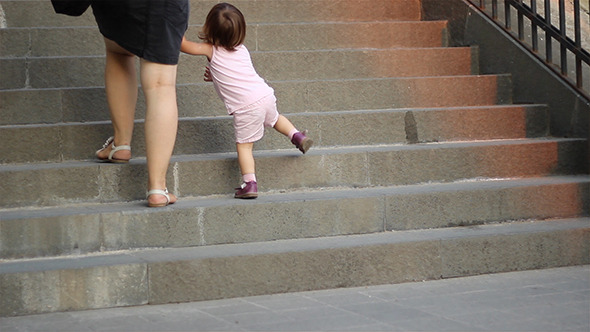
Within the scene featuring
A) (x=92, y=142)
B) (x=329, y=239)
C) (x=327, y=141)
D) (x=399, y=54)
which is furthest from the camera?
(x=399, y=54)

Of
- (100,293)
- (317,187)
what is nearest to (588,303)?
(317,187)

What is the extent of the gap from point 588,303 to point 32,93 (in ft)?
12.3

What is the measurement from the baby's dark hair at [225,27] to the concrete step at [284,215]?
96 cm

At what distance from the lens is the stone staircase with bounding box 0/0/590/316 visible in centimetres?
492

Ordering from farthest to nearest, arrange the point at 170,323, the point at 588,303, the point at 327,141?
the point at 327,141 → the point at 588,303 → the point at 170,323

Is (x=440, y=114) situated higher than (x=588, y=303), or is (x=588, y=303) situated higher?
(x=440, y=114)

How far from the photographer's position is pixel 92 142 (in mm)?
5758

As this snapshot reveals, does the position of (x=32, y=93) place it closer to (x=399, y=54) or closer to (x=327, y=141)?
(x=327, y=141)

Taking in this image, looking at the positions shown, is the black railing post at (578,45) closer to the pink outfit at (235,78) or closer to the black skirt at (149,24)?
the pink outfit at (235,78)

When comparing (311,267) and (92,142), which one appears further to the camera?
(92,142)

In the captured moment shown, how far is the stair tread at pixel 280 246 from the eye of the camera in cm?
478

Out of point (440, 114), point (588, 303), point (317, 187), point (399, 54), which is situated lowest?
point (588, 303)

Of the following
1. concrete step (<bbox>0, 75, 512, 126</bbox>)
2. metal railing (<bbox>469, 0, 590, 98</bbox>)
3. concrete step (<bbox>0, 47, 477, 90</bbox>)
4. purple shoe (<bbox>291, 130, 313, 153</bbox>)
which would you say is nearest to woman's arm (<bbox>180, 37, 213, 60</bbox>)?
purple shoe (<bbox>291, 130, 313, 153</bbox>)

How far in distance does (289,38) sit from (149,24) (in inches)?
94.9
